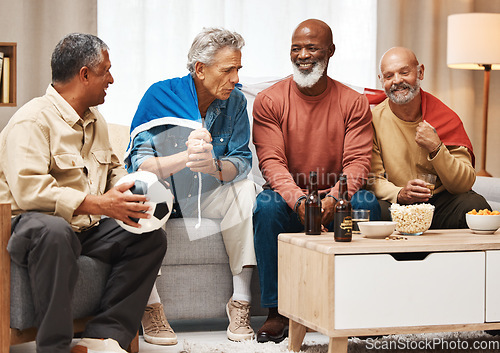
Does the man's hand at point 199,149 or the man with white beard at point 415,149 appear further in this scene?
the man with white beard at point 415,149

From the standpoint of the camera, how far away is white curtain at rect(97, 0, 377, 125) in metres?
4.16

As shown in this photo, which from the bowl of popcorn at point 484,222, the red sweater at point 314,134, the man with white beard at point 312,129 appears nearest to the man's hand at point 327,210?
the man with white beard at point 312,129

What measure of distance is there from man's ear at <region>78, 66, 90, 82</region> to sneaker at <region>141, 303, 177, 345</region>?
34.9 inches

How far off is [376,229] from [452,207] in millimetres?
738

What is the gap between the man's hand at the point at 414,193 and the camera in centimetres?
265

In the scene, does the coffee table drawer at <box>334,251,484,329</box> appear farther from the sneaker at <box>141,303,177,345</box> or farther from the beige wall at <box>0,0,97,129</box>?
the beige wall at <box>0,0,97,129</box>

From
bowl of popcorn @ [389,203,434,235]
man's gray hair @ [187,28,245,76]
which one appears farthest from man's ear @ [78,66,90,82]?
bowl of popcorn @ [389,203,434,235]

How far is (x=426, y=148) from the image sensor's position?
9.34 ft

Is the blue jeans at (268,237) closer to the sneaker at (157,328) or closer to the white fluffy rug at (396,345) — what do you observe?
the white fluffy rug at (396,345)

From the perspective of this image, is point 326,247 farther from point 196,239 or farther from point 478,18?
point 478,18

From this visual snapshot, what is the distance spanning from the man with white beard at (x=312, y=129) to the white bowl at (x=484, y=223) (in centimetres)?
41

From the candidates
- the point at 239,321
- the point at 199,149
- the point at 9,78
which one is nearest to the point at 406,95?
the point at 199,149

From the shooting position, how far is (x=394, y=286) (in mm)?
2115

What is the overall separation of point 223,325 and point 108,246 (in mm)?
866
